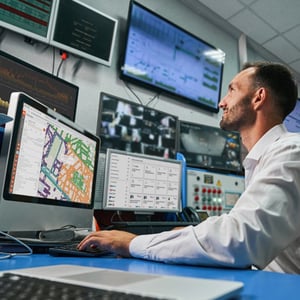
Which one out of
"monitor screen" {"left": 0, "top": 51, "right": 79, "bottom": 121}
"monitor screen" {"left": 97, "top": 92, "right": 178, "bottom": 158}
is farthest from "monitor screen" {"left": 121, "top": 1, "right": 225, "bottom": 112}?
"monitor screen" {"left": 0, "top": 51, "right": 79, "bottom": 121}

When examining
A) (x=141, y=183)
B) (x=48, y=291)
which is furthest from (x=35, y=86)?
→ (x=48, y=291)

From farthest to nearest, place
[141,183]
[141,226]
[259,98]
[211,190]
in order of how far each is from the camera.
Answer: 1. [211,190]
2. [141,183]
3. [259,98]
4. [141,226]

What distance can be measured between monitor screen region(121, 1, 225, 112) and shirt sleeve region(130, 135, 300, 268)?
5.54 feet

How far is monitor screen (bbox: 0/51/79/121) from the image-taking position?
1488 mm

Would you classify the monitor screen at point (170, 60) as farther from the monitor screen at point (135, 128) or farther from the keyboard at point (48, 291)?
the keyboard at point (48, 291)

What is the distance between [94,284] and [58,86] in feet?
5.16

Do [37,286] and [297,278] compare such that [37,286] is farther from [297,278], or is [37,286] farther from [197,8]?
[197,8]

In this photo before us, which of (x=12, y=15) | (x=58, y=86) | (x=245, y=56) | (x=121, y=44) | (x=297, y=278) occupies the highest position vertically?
(x=245, y=56)

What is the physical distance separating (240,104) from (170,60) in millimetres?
1219

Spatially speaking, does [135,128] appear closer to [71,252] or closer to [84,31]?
[84,31]

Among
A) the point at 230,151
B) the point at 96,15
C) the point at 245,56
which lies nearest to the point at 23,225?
the point at 96,15

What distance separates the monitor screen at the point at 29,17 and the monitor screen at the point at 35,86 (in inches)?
11.8

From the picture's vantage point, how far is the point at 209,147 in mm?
2703

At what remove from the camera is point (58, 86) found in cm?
182
